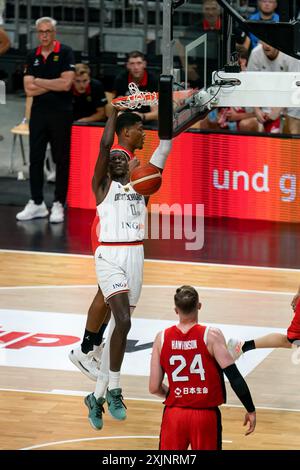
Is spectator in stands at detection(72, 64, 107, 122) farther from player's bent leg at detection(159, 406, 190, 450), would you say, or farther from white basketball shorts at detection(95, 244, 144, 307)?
player's bent leg at detection(159, 406, 190, 450)

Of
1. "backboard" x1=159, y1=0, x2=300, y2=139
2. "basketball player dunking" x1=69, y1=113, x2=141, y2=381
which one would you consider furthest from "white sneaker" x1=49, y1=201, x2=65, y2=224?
"basketball player dunking" x1=69, y1=113, x2=141, y2=381

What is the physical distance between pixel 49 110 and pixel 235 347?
6.69 metres

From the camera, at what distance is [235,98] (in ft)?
32.7

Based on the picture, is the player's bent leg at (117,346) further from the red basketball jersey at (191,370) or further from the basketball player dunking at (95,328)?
the red basketball jersey at (191,370)

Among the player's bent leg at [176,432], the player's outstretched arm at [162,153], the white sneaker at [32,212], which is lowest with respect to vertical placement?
the white sneaker at [32,212]

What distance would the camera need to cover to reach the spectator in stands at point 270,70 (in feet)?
55.1

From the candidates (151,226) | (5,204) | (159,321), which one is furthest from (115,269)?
(5,204)

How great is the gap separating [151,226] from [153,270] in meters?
2.02

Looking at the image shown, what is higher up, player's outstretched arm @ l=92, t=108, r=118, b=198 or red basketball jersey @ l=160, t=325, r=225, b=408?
player's outstretched arm @ l=92, t=108, r=118, b=198

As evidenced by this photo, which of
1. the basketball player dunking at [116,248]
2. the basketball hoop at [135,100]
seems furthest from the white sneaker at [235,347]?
the basketball hoop at [135,100]

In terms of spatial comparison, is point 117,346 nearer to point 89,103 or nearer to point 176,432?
point 176,432

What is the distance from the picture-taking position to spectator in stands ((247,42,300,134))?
16781mm

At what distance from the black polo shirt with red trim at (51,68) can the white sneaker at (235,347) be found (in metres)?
6.51

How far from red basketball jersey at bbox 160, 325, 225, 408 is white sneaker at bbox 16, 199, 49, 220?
8.82 meters
